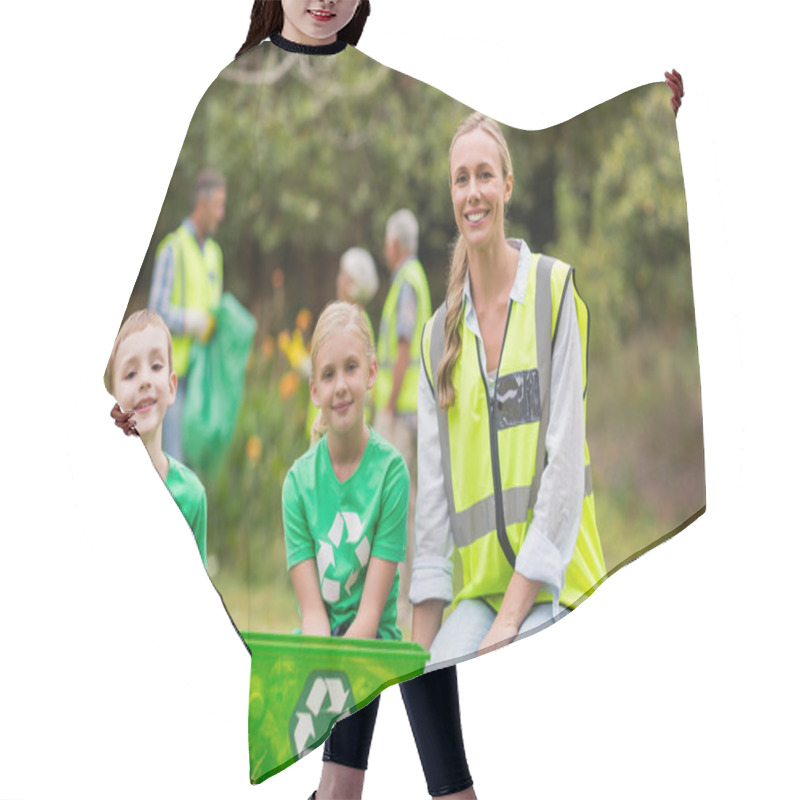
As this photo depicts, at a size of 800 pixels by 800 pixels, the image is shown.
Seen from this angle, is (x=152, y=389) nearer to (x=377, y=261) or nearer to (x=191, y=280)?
(x=191, y=280)

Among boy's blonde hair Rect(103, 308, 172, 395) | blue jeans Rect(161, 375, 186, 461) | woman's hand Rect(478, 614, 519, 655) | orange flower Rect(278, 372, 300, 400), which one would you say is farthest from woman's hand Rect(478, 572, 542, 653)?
boy's blonde hair Rect(103, 308, 172, 395)

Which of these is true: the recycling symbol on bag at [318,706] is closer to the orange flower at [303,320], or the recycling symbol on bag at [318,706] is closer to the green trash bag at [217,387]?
the green trash bag at [217,387]

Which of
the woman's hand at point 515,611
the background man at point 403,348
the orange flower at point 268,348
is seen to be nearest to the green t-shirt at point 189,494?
the orange flower at point 268,348

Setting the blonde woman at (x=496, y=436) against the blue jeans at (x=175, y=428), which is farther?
the blue jeans at (x=175, y=428)

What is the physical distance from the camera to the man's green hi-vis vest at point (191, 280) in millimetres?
3809

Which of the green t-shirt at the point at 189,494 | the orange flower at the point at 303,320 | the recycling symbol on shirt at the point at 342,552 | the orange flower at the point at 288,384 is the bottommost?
the recycling symbol on shirt at the point at 342,552

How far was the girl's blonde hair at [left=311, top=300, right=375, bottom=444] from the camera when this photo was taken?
3.78 meters

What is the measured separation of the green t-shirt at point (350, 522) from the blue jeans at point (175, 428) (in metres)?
0.25

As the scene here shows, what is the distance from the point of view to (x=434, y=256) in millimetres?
3773

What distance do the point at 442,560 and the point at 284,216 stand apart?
29.5 inches

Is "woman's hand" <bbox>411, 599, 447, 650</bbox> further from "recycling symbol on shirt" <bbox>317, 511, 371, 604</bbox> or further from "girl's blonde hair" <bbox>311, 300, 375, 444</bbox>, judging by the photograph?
"girl's blonde hair" <bbox>311, 300, 375, 444</bbox>

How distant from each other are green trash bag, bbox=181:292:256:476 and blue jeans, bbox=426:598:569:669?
0.56 m

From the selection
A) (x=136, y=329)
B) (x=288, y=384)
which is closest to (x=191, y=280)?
(x=136, y=329)

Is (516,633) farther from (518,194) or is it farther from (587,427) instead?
(518,194)
